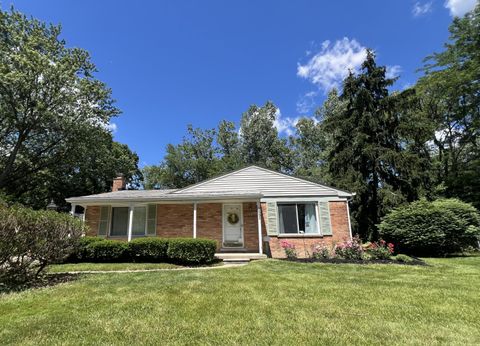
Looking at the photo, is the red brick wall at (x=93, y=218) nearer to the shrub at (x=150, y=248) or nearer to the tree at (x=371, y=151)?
the shrub at (x=150, y=248)

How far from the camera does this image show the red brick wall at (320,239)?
41.1 ft

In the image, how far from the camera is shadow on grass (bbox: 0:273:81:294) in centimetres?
612

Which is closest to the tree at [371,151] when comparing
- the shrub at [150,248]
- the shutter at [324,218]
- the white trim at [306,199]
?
the white trim at [306,199]

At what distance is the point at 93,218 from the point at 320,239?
35.6 feet

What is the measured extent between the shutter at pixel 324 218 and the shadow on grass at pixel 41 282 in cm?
962

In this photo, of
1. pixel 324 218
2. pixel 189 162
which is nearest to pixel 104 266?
pixel 324 218

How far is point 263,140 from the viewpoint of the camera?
1268 inches

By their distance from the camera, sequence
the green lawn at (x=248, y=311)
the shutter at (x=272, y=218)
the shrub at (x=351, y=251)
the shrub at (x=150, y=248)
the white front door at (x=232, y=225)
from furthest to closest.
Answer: the white front door at (x=232, y=225), the shutter at (x=272, y=218), the shrub at (x=351, y=251), the shrub at (x=150, y=248), the green lawn at (x=248, y=311)

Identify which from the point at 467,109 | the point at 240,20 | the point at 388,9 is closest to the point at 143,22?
the point at 240,20

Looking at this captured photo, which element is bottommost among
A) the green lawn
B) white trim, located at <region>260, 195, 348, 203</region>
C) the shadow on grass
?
the green lawn

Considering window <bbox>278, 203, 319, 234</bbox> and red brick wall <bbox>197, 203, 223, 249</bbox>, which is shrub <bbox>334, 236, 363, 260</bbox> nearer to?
window <bbox>278, 203, 319, 234</bbox>

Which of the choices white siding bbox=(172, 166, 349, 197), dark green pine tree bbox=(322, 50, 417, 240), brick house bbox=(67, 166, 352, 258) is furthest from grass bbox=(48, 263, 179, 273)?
dark green pine tree bbox=(322, 50, 417, 240)

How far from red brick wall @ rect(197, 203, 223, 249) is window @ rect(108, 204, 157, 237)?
2224mm

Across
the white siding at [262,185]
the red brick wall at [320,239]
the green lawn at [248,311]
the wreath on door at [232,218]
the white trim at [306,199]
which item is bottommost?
the green lawn at [248,311]
